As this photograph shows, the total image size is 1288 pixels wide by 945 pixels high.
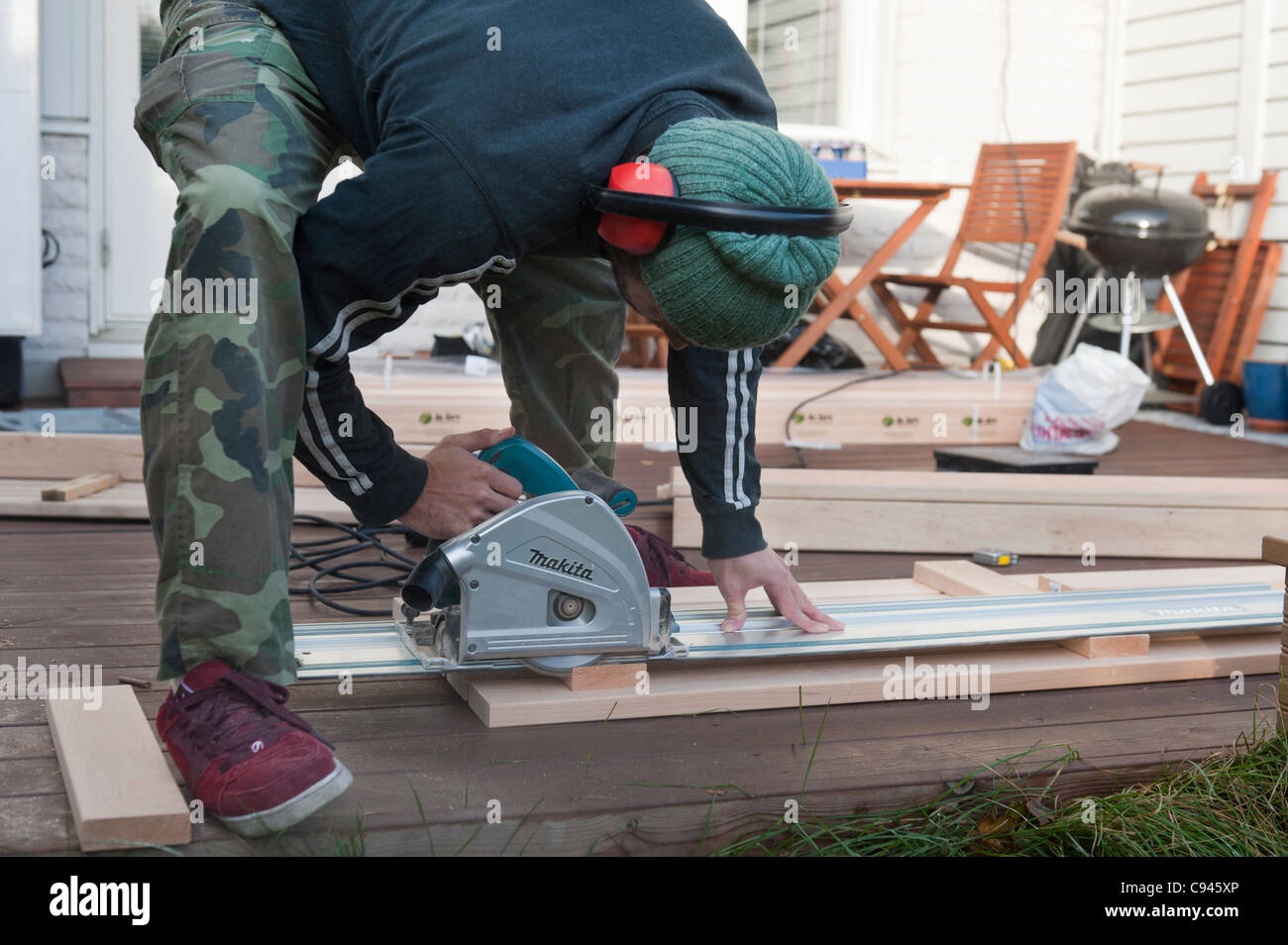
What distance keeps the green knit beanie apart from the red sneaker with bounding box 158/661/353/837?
65 centimetres

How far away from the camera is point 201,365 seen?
148cm

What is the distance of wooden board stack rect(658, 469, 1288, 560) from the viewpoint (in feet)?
10.1

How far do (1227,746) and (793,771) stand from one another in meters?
0.63

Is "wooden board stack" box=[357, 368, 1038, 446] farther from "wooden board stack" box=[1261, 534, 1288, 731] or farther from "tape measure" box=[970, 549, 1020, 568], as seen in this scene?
"wooden board stack" box=[1261, 534, 1288, 731]

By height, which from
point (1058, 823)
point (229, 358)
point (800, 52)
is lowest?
point (1058, 823)

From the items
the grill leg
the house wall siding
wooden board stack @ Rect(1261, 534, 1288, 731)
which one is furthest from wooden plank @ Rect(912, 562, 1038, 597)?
the house wall siding

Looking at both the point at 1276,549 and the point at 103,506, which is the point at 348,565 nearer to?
the point at 103,506

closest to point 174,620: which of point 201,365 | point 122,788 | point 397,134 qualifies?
point 122,788

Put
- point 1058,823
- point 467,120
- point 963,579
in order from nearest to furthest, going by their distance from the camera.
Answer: point 467,120 < point 1058,823 < point 963,579

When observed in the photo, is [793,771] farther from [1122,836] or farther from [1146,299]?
[1146,299]

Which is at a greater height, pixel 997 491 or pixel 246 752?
pixel 997 491

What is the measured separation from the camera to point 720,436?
6.36 ft

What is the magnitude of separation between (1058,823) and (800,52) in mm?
5628

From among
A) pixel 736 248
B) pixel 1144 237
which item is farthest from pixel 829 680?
pixel 1144 237
